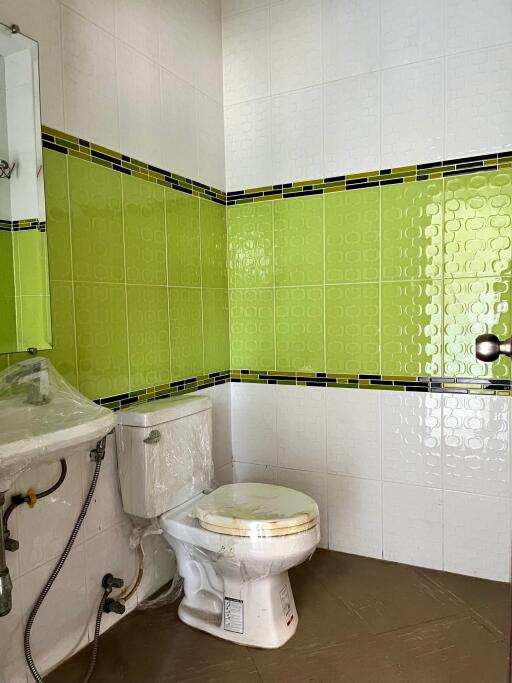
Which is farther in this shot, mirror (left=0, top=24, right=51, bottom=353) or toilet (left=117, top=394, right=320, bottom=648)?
toilet (left=117, top=394, right=320, bottom=648)

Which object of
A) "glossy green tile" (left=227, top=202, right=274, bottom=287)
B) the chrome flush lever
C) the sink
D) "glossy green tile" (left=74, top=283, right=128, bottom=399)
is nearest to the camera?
the chrome flush lever

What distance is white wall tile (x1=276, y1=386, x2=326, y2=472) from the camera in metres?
2.40

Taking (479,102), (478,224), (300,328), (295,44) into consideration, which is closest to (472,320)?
(478,224)

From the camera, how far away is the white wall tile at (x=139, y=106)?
191cm

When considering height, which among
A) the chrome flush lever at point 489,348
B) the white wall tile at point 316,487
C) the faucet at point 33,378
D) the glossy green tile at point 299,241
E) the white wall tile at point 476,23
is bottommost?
the white wall tile at point 316,487

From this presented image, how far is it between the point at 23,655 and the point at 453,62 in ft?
8.12

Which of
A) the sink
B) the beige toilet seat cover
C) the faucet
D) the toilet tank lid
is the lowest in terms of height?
the beige toilet seat cover

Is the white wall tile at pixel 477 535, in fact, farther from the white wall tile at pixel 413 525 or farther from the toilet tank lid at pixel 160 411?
the toilet tank lid at pixel 160 411

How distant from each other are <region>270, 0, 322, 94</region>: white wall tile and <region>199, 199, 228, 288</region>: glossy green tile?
0.59 metres

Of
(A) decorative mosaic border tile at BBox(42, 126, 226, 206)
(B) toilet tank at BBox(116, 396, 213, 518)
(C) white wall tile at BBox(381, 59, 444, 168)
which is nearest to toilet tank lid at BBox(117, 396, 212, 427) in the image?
(B) toilet tank at BBox(116, 396, 213, 518)

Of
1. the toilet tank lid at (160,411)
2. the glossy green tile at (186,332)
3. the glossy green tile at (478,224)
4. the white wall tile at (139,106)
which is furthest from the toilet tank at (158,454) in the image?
the glossy green tile at (478,224)

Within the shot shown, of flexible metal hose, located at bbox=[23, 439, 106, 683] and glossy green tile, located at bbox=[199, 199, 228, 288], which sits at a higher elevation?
glossy green tile, located at bbox=[199, 199, 228, 288]

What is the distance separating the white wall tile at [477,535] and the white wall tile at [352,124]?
4.63 ft

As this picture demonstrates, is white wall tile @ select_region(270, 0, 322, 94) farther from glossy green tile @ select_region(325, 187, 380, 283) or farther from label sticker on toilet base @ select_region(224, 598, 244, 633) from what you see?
label sticker on toilet base @ select_region(224, 598, 244, 633)
